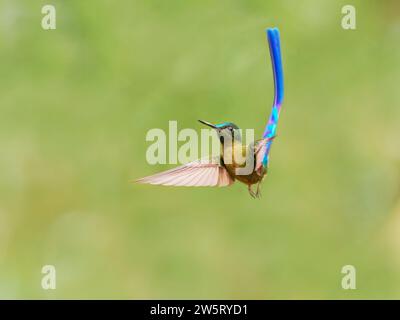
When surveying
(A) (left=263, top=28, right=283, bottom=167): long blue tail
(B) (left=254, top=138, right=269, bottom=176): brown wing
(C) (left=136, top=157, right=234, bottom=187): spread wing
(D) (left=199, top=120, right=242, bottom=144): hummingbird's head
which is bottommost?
(C) (left=136, top=157, right=234, bottom=187): spread wing

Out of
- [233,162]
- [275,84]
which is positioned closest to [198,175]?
[233,162]

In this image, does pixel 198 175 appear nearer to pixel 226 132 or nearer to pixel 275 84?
pixel 226 132

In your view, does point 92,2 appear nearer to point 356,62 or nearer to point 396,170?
point 356,62

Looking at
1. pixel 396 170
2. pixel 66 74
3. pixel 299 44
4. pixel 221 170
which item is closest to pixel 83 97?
pixel 66 74

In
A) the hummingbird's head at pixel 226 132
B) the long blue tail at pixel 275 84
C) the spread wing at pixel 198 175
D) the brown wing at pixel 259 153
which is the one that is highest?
the long blue tail at pixel 275 84

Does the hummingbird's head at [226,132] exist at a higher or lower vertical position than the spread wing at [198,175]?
higher

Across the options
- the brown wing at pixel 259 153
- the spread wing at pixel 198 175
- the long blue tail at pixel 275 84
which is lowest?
the spread wing at pixel 198 175

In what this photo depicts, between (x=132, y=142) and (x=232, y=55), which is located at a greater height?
(x=232, y=55)
